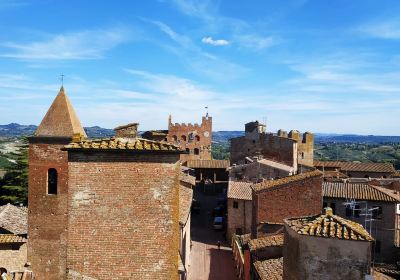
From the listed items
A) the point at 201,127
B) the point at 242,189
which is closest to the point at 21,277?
the point at 242,189

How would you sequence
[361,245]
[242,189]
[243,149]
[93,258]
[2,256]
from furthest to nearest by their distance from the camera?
1. [243,149]
2. [242,189]
3. [2,256]
4. [361,245]
5. [93,258]

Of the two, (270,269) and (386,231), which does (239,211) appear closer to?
(386,231)

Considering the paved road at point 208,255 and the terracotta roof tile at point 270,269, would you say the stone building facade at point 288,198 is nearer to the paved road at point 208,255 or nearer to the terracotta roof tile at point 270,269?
the paved road at point 208,255

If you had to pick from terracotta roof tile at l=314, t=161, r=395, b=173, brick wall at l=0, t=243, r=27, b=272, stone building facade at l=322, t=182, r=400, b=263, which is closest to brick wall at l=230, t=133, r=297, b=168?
stone building facade at l=322, t=182, r=400, b=263

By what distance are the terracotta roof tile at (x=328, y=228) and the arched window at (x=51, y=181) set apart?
12565 mm

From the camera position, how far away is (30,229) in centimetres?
2062

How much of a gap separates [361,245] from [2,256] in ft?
72.5

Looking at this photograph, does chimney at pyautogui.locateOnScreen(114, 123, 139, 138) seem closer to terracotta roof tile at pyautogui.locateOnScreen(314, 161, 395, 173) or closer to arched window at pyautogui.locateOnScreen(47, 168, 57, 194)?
arched window at pyautogui.locateOnScreen(47, 168, 57, 194)

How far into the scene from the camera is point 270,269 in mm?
19812

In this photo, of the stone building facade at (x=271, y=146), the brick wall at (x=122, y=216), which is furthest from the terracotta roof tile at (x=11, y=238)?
the stone building facade at (x=271, y=146)

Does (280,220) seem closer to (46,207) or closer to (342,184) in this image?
(342,184)

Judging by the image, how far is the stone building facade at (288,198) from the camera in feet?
89.2

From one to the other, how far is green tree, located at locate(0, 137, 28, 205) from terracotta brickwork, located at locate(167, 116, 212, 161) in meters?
29.7

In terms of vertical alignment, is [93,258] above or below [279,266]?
above
